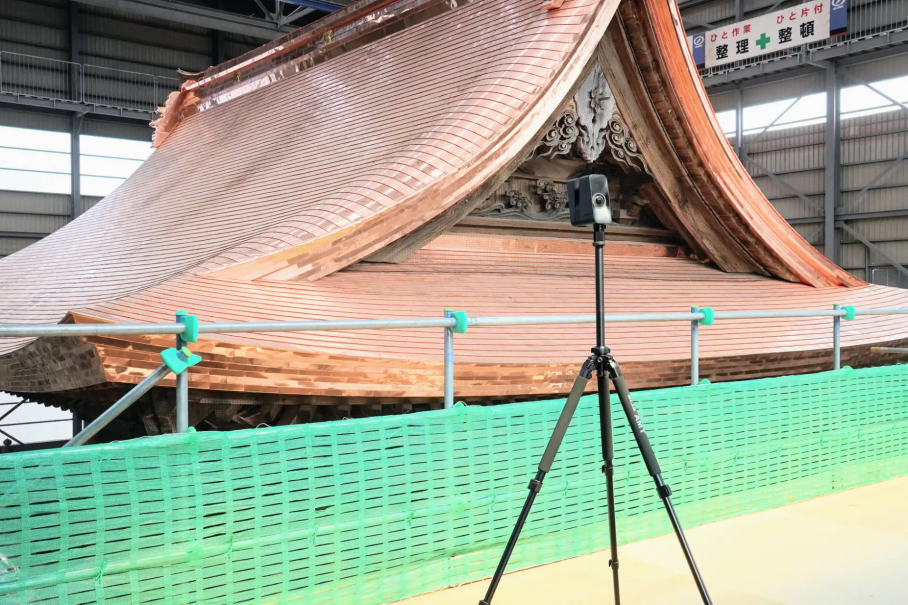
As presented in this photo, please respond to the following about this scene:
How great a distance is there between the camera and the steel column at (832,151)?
56.9 feet

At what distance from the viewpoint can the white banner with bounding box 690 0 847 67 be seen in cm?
1564

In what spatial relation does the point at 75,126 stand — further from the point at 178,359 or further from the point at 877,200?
the point at 877,200

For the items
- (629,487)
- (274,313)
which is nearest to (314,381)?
(274,313)

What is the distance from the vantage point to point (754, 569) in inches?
121

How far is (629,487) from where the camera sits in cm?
338

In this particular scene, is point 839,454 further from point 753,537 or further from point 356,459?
point 356,459

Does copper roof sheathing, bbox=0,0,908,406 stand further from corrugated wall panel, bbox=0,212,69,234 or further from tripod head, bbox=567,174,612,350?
corrugated wall panel, bbox=0,212,69,234

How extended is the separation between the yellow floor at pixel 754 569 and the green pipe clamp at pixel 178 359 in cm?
112

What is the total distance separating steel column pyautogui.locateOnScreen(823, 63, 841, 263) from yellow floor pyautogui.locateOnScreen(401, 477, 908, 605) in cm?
1543

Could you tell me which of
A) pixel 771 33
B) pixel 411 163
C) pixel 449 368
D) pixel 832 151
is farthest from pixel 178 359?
pixel 832 151

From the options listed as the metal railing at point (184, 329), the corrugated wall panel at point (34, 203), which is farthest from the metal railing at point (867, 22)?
the metal railing at point (184, 329)

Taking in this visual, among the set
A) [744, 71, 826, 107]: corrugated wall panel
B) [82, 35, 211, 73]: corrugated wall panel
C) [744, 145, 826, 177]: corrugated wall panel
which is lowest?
[744, 145, 826, 177]: corrugated wall panel

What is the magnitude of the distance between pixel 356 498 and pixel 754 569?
1.57 m

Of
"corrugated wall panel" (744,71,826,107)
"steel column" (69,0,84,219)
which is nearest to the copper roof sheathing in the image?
"steel column" (69,0,84,219)
